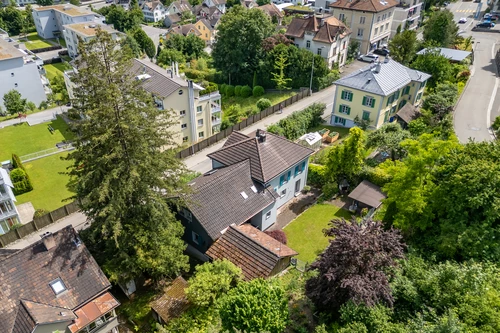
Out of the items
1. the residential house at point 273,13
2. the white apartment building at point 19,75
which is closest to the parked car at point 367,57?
the residential house at point 273,13

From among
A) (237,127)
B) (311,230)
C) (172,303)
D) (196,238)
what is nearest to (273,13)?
(237,127)

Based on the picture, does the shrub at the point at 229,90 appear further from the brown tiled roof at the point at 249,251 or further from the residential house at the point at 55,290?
the residential house at the point at 55,290

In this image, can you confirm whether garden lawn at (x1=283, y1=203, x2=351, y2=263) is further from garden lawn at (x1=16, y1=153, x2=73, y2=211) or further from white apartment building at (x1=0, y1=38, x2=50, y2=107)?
white apartment building at (x1=0, y1=38, x2=50, y2=107)

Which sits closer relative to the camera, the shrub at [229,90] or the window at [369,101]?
the window at [369,101]

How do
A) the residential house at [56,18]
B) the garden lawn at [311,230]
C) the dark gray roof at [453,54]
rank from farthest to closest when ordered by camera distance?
1. the residential house at [56,18]
2. the dark gray roof at [453,54]
3. the garden lawn at [311,230]

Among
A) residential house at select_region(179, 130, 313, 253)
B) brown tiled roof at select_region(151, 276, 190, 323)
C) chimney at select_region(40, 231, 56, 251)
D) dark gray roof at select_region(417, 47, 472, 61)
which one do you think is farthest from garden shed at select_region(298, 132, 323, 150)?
chimney at select_region(40, 231, 56, 251)
